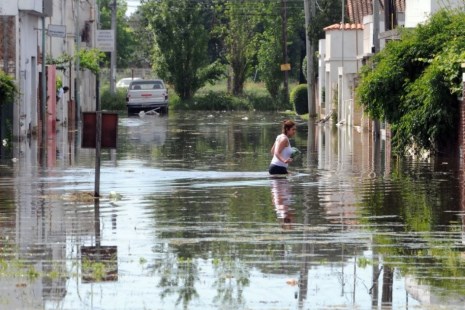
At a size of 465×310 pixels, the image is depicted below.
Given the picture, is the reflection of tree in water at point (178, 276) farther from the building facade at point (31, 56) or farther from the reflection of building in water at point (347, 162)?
the building facade at point (31, 56)

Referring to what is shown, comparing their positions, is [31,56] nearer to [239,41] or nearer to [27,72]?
[27,72]

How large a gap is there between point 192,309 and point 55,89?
39.6 metres

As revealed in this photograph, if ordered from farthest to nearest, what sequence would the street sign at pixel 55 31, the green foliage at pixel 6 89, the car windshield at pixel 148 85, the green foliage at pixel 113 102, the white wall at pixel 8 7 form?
1. the green foliage at pixel 113 102
2. the car windshield at pixel 148 85
3. the street sign at pixel 55 31
4. the white wall at pixel 8 7
5. the green foliage at pixel 6 89

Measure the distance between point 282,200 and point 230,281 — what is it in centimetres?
786

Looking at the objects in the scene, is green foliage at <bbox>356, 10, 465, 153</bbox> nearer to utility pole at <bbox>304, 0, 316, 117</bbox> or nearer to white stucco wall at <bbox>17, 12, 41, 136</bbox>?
white stucco wall at <bbox>17, 12, 41, 136</bbox>

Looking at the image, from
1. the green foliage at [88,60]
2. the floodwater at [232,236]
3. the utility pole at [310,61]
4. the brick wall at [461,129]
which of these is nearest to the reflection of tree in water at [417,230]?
the floodwater at [232,236]

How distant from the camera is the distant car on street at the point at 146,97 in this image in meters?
70.4

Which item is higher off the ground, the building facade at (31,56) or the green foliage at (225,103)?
the building facade at (31,56)

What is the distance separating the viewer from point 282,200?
18719mm

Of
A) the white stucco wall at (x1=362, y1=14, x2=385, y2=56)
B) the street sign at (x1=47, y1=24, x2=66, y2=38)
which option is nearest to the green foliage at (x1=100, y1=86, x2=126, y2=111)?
the white stucco wall at (x1=362, y1=14, x2=385, y2=56)

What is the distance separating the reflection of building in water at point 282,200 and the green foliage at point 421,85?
679 cm

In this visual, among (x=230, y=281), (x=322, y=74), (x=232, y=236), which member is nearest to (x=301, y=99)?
(x=322, y=74)

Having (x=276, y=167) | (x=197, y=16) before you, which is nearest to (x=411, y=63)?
(x=276, y=167)

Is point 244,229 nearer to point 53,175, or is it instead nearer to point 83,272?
point 83,272
